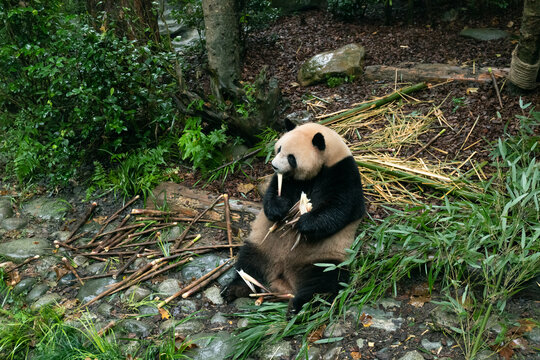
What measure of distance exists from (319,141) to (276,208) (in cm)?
60

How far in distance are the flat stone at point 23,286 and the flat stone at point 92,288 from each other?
1.59ft

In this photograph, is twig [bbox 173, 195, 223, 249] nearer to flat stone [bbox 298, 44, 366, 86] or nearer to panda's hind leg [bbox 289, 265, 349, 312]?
panda's hind leg [bbox 289, 265, 349, 312]

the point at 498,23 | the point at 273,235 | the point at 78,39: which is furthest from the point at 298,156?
the point at 498,23

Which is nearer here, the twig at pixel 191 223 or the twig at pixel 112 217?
the twig at pixel 191 223

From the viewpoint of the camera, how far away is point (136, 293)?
379cm

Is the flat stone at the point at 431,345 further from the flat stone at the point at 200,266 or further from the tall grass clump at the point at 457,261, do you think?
the flat stone at the point at 200,266

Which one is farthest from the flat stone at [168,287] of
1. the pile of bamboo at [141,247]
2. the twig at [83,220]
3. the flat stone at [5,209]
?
the flat stone at [5,209]

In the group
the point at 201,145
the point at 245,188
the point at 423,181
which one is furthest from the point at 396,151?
the point at 201,145

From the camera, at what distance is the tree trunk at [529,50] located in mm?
4539

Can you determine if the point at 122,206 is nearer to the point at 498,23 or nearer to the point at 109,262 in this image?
the point at 109,262

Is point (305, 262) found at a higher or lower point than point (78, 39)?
lower

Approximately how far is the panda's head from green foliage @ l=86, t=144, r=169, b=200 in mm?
1935

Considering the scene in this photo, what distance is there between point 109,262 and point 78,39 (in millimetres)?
2386

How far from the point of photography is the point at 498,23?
689 cm
